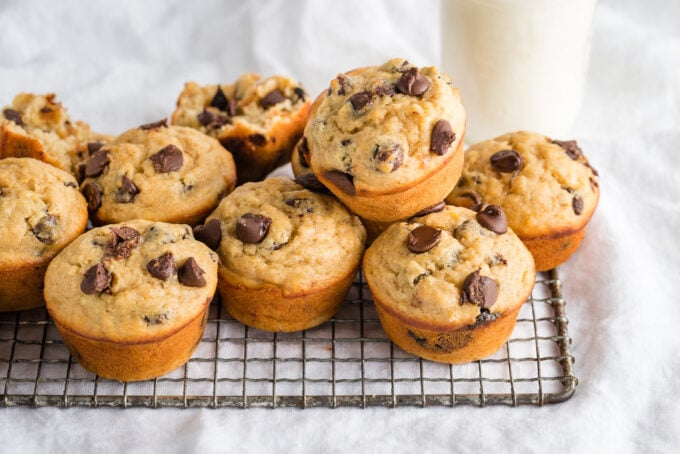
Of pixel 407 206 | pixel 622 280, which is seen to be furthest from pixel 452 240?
pixel 622 280

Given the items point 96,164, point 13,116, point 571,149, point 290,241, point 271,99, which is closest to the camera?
point 290,241

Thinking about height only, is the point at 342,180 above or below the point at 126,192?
above

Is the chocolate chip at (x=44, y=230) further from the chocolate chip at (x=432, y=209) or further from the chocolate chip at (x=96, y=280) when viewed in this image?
the chocolate chip at (x=432, y=209)

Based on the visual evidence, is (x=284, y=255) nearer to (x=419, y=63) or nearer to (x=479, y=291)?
(x=479, y=291)

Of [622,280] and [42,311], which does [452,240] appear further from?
[42,311]

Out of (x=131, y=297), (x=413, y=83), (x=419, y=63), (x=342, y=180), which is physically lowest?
(x=419, y=63)

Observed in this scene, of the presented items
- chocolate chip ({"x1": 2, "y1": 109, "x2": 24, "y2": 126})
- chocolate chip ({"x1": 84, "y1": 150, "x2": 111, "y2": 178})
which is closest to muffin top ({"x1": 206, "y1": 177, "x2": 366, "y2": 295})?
chocolate chip ({"x1": 84, "y1": 150, "x2": 111, "y2": 178})

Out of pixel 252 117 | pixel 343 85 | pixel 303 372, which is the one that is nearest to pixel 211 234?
pixel 303 372

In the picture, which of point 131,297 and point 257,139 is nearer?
point 131,297
